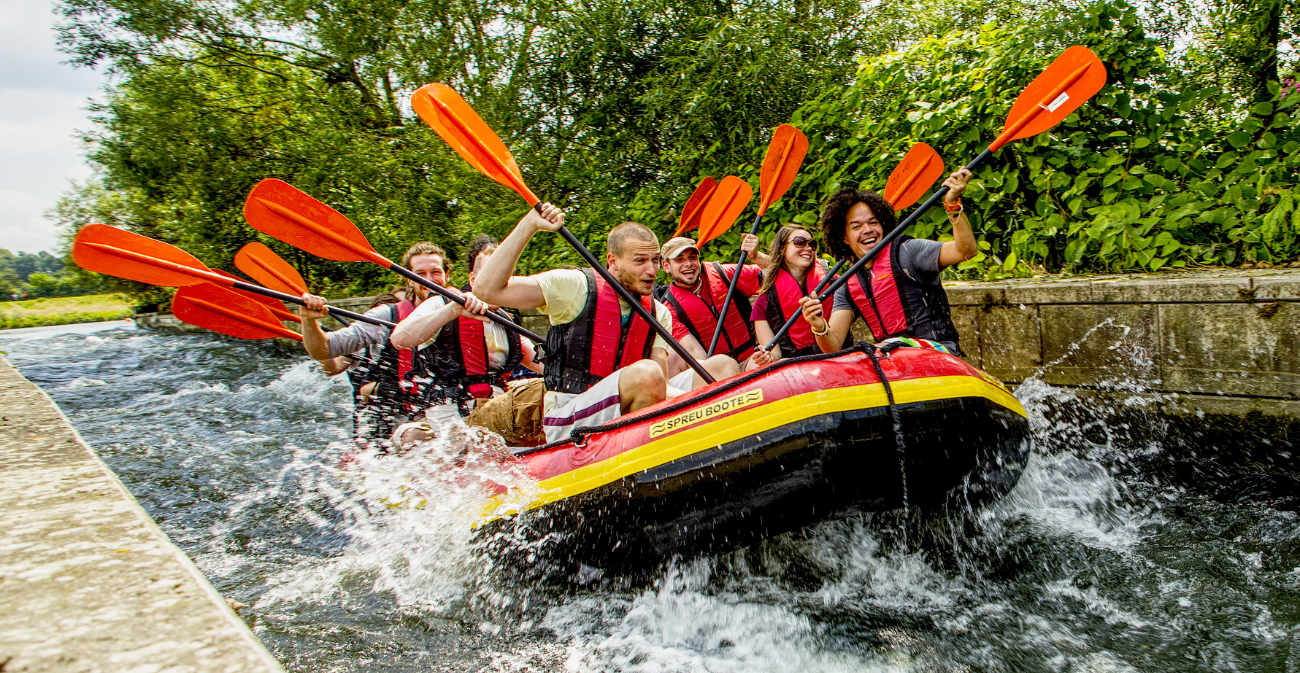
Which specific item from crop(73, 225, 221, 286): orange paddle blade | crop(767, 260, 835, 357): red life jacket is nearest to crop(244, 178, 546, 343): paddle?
crop(73, 225, 221, 286): orange paddle blade

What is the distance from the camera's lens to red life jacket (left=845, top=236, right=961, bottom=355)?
3.37m

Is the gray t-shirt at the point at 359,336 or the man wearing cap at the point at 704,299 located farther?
the gray t-shirt at the point at 359,336

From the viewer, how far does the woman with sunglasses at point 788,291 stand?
13.8 ft

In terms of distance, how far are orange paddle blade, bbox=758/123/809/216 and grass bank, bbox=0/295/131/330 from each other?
117ft

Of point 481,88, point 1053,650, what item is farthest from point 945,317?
point 481,88

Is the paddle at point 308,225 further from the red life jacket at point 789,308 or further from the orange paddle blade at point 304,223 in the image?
the red life jacket at point 789,308

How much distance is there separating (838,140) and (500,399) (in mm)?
3689

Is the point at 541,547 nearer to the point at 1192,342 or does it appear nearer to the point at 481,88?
the point at 1192,342

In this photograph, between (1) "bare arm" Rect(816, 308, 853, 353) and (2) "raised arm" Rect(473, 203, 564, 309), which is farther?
(1) "bare arm" Rect(816, 308, 853, 353)

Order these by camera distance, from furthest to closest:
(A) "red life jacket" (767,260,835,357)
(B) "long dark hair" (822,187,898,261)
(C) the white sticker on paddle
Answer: (A) "red life jacket" (767,260,835,357) < (B) "long dark hair" (822,187,898,261) < (C) the white sticker on paddle

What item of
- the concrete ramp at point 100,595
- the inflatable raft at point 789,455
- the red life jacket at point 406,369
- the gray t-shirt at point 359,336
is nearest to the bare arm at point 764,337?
the inflatable raft at point 789,455

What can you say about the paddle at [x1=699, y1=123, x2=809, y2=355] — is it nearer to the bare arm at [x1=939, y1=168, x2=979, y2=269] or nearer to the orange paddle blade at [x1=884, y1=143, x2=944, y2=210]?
the orange paddle blade at [x1=884, y1=143, x2=944, y2=210]

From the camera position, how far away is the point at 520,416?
11.4ft

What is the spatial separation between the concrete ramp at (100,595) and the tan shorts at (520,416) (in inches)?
65.9
